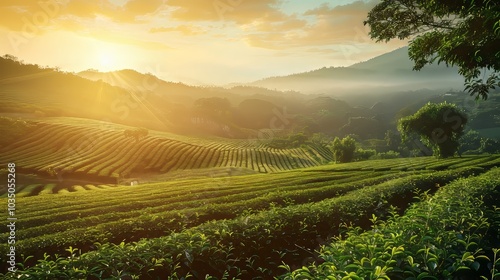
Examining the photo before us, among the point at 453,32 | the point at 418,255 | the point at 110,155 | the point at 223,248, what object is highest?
the point at 453,32

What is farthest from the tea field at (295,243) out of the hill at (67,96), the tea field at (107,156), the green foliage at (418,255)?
the hill at (67,96)

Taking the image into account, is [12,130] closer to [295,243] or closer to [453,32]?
[295,243]

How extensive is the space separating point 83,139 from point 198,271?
9137cm

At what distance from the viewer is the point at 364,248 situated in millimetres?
4641

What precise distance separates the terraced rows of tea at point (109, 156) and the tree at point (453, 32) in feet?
206

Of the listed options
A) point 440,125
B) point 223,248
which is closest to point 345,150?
point 440,125

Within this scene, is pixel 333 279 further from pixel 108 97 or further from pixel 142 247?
pixel 108 97

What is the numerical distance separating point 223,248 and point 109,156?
81044 mm

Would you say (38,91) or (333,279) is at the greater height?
(38,91)

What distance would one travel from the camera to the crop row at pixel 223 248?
19.2 feet

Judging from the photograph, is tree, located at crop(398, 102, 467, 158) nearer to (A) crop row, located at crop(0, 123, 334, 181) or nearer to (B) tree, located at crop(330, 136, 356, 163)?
(B) tree, located at crop(330, 136, 356, 163)

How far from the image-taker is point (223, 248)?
755 cm

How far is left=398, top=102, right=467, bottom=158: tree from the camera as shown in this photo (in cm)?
5847

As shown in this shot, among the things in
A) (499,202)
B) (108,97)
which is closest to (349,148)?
(499,202)
